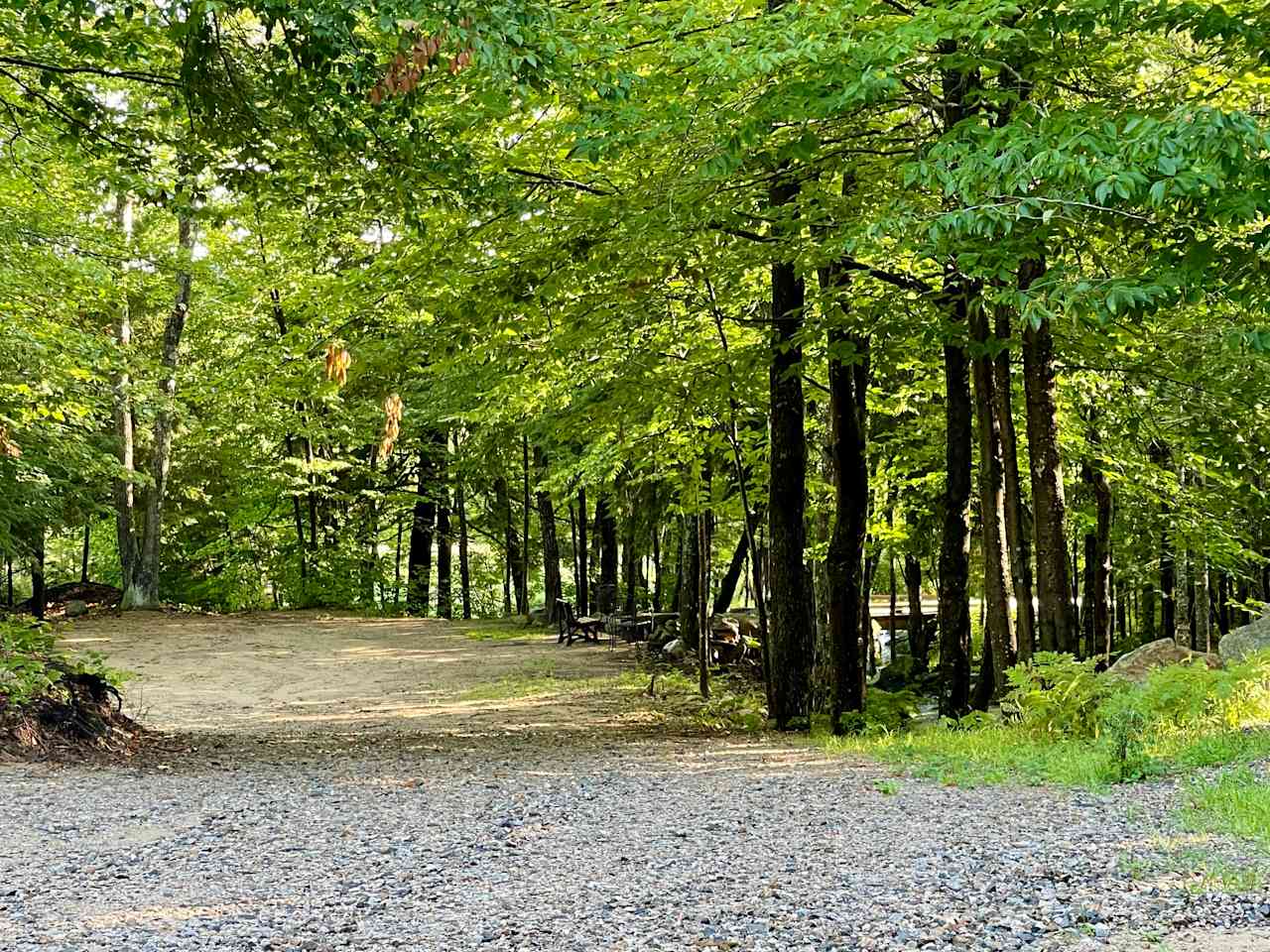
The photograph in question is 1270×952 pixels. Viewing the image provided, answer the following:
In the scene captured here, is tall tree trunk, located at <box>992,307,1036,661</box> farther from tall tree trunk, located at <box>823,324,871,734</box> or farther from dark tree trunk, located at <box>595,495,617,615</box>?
dark tree trunk, located at <box>595,495,617,615</box>

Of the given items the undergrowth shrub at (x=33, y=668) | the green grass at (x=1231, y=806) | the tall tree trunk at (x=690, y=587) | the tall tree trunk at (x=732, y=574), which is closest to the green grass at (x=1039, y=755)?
the green grass at (x=1231, y=806)

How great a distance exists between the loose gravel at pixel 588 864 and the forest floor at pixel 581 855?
0.07 ft

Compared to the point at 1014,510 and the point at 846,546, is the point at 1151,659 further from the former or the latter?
the point at 846,546

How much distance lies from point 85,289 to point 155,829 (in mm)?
12010

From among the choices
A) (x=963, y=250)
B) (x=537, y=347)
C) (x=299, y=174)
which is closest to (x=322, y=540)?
(x=537, y=347)

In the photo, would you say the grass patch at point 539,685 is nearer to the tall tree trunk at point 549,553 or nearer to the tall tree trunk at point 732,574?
the tall tree trunk at point 732,574

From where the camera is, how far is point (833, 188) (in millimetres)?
10414

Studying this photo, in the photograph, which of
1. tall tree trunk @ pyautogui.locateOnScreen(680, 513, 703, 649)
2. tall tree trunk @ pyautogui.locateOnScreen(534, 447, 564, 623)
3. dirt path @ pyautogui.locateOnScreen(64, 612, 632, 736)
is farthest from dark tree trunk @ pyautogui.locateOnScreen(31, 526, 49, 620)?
tall tree trunk @ pyautogui.locateOnScreen(680, 513, 703, 649)

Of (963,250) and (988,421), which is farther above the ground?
(963,250)

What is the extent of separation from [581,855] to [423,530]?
26279 millimetres

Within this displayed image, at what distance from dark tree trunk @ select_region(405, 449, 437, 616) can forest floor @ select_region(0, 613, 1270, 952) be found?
1975 cm

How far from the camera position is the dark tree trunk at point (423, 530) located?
2990 cm

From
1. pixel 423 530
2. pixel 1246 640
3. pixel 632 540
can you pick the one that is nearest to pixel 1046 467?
pixel 1246 640

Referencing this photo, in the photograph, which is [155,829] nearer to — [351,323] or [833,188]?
[351,323]
